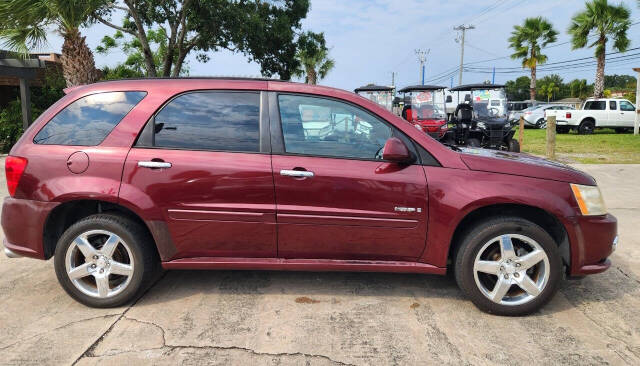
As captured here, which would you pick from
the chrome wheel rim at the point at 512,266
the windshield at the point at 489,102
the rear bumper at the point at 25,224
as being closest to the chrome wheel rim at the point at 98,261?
the rear bumper at the point at 25,224

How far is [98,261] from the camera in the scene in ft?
10.5

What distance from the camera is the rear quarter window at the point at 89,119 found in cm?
326

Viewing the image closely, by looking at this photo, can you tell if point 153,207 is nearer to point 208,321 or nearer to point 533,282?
point 208,321

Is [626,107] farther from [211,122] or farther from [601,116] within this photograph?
[211,122]

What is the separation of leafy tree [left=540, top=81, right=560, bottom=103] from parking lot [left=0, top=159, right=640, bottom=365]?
287ft

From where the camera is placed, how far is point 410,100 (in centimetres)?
1808

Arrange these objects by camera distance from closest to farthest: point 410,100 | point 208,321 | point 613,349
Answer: point 613,349, point 208,321, point 410,100

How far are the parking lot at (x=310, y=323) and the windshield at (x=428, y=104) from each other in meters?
13.9

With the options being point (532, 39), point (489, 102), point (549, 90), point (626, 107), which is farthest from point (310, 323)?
point (549, 90)

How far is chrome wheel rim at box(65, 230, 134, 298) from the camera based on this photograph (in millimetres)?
3188

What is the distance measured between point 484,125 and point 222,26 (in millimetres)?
9501

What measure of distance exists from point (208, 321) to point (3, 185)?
7.28 metres

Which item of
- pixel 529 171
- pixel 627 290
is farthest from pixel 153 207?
pixel 627 290

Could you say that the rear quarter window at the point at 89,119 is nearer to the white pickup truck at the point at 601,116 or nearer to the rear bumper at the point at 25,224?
the rear bumper at the point at 25,224
